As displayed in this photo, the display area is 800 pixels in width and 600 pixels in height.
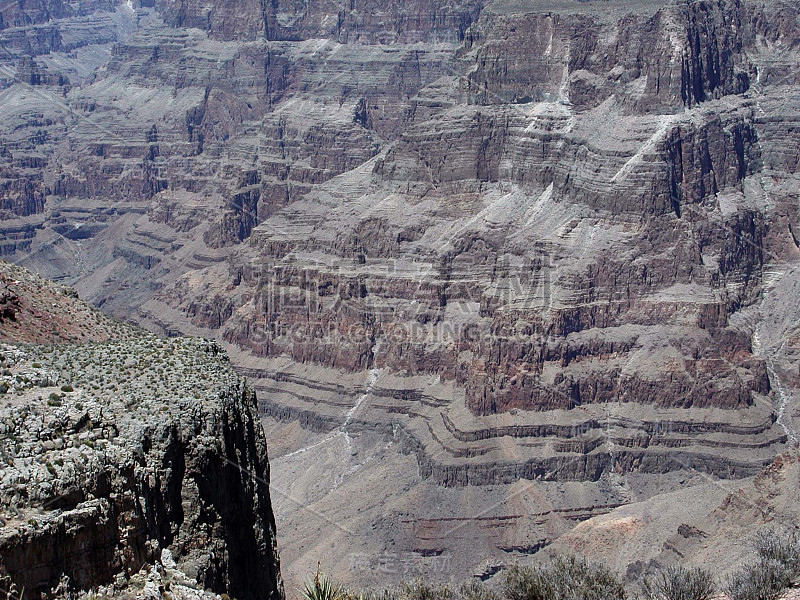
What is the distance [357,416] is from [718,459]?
30.1 m

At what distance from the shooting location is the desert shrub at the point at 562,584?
3716 centimetres

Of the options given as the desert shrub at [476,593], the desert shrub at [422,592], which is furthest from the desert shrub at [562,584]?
the desert shrub at [422,592]

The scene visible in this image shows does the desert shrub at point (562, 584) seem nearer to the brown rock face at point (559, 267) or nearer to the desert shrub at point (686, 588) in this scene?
the desert shrub at point (686, 588)

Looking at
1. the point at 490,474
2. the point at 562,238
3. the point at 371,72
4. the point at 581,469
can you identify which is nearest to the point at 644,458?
the point at 581,469

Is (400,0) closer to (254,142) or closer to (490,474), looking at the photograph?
(254,142)

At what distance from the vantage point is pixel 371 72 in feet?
612

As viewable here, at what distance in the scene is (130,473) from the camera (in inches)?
1166

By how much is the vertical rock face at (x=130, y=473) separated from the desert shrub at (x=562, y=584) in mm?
6945

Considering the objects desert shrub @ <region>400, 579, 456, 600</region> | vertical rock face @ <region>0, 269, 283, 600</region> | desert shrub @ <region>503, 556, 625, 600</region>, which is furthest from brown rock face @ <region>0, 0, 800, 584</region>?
vertical rock face @ <region>0, 269, 283, 600</region>

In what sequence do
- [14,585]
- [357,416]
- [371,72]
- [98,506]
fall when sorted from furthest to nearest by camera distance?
1. [371,72]
2. [357,416]
3. [98,506]
4. [14,585]

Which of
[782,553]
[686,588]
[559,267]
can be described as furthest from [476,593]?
[559,267]

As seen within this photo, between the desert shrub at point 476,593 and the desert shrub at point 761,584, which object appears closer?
the desert shrub at point 761,584

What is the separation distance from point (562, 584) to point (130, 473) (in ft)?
46.8

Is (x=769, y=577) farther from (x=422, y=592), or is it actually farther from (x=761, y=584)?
(x=422, y=592)
